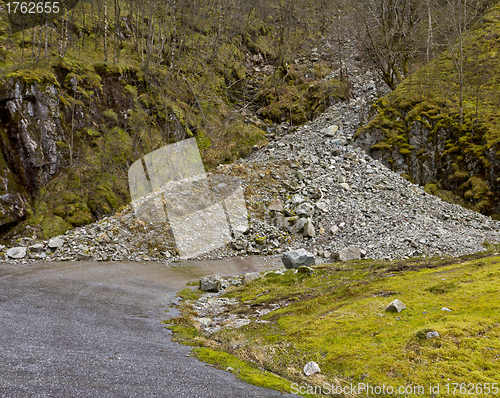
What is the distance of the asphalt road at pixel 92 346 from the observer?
20.0ft

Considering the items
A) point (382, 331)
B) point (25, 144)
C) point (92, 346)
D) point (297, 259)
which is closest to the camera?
point (92, 346)

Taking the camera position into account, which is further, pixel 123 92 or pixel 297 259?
pixel 123 92

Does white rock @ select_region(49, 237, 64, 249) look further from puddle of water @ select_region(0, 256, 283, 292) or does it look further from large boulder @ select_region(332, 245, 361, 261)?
large boulder @ select_region(332, 245, 361, 261)

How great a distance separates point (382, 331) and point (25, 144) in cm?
2740

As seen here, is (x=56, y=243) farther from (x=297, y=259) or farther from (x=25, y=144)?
(x=297, y=259)

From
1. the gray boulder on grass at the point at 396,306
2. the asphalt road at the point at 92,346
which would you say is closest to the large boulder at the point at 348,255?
the gray boulder on grass at the point at 396,306

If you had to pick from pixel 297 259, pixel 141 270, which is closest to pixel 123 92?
pixel 141 270

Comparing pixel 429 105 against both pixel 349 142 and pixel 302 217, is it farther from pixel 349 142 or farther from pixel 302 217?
pixel 302 217

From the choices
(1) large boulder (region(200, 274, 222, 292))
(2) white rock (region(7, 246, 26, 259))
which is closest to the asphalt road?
(1) large boulder (region(200, 274, 222, 292))

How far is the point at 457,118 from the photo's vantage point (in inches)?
1215

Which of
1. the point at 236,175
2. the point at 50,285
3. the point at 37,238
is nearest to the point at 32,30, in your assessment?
the point at 37,238

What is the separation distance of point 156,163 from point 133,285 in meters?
19.2

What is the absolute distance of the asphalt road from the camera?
609cm

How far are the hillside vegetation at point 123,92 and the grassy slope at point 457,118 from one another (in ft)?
49.9
